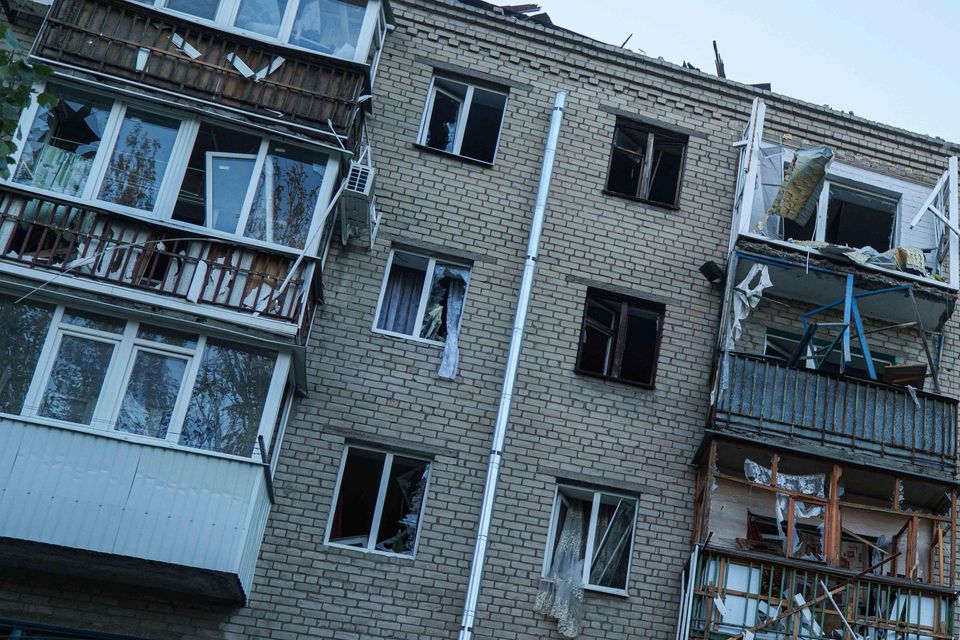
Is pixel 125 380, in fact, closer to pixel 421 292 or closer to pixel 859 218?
pixel 421 292

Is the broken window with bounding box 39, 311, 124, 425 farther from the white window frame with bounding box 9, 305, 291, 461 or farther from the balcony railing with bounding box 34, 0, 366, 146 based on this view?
the balcony railing with bounding box 34, 0, 366, 146

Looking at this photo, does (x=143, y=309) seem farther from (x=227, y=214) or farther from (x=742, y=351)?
(x=742, y=351)

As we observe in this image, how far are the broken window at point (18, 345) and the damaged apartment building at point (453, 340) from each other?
0.04 metres

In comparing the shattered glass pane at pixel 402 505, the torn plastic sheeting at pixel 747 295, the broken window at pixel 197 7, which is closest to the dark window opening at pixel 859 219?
the torn plastic sheeting at pixel 747 295

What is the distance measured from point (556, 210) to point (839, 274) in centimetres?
392

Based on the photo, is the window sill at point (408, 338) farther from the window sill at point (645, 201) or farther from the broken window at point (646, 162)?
the broken window at point (646, 162)

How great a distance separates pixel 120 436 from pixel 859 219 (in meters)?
11.2

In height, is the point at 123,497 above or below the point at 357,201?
below

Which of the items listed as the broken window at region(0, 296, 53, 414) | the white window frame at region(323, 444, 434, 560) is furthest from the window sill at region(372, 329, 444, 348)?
the broken window at region(0, 296, 53, 414)

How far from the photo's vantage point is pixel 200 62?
13.2 m

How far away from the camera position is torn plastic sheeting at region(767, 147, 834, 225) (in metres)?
15.0

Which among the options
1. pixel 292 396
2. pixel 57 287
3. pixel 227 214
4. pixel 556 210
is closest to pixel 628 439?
pixel 556 210

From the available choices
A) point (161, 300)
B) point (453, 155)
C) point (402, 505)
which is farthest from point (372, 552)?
point (453, 155)

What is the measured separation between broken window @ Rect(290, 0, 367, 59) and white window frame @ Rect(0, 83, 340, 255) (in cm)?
152
